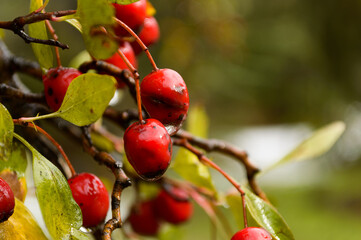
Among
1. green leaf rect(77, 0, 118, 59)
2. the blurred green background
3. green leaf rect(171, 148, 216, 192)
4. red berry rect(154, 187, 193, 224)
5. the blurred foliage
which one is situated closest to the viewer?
green leaf rect(77, 0, 118, 59)

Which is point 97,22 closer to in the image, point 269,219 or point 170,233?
point 269,219

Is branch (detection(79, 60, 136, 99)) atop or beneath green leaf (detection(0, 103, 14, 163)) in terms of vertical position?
atop

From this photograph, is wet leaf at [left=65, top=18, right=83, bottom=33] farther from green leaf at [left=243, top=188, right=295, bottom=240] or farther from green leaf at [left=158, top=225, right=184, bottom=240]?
green leaf at [left=158, top=225, right=184, bottom=240]

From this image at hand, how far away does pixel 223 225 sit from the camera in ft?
1.44

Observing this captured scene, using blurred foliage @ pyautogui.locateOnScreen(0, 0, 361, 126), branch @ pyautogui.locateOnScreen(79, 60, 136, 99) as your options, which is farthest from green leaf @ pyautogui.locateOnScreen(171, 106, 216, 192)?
blurred foliage @ pyautogui.locateOnScreen(0, 0, 361, 126)

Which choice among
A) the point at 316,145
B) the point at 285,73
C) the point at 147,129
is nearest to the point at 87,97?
the point at 147,129

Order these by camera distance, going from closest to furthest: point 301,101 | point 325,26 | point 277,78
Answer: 1. point 325,26
2. point 301,101
3. point 277,78

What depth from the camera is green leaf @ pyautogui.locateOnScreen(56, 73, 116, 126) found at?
210 millimetres

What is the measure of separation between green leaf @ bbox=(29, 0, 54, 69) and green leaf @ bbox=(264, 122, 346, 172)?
0.82 feet

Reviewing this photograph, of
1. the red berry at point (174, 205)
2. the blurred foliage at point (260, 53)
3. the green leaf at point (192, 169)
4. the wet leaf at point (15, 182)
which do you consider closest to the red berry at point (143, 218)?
the red berry at point (174, 205)

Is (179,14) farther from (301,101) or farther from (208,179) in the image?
(208,179)

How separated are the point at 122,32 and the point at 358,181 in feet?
7.26

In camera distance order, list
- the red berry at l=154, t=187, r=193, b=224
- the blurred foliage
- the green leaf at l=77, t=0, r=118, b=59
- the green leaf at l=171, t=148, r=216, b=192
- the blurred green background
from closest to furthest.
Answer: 1. the green leaf at l=77, t=0, r=118, b=59
2. the green leaf at l=171, t=148, r=216, b=192
3. the red berry at l=154, t=187, r=193, b=224
4. the blurred green background
5. the blurred foliage

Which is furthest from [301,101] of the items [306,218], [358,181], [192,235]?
[192,235]
